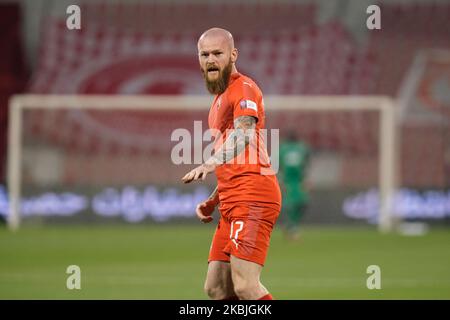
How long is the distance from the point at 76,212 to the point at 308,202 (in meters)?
4.79

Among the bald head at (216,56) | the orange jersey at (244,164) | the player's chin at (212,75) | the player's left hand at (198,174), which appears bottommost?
the player's left hand at (198,174)

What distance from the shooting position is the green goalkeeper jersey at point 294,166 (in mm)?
19438

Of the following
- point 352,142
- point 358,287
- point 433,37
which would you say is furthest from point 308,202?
point 358,287

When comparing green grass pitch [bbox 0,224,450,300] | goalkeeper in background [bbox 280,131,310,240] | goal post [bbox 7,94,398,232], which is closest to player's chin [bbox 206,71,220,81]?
green grass pitch [bbox 0,224,450,300]

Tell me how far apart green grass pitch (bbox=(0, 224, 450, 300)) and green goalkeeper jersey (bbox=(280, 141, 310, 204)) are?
2.72 ft

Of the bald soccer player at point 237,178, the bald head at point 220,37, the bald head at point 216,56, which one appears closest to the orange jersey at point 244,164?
the bald soccer player at point 237,178

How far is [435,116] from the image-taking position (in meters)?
22.3

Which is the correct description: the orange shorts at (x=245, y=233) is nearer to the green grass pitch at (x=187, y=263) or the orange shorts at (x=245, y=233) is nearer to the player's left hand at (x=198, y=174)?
the player's left hand at (x=198, y=174)

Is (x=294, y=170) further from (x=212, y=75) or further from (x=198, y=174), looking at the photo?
(x=198, y=174)

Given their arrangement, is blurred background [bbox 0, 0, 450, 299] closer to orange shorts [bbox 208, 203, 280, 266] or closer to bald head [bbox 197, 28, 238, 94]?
orange shorts [bbox 208, 203, 280, 266]

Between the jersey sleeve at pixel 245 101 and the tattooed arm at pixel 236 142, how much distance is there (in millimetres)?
37

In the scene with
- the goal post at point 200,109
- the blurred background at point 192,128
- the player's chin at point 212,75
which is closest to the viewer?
the player's chin at point 212,75

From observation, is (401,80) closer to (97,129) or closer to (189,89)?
(189,89)

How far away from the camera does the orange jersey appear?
6.95m
